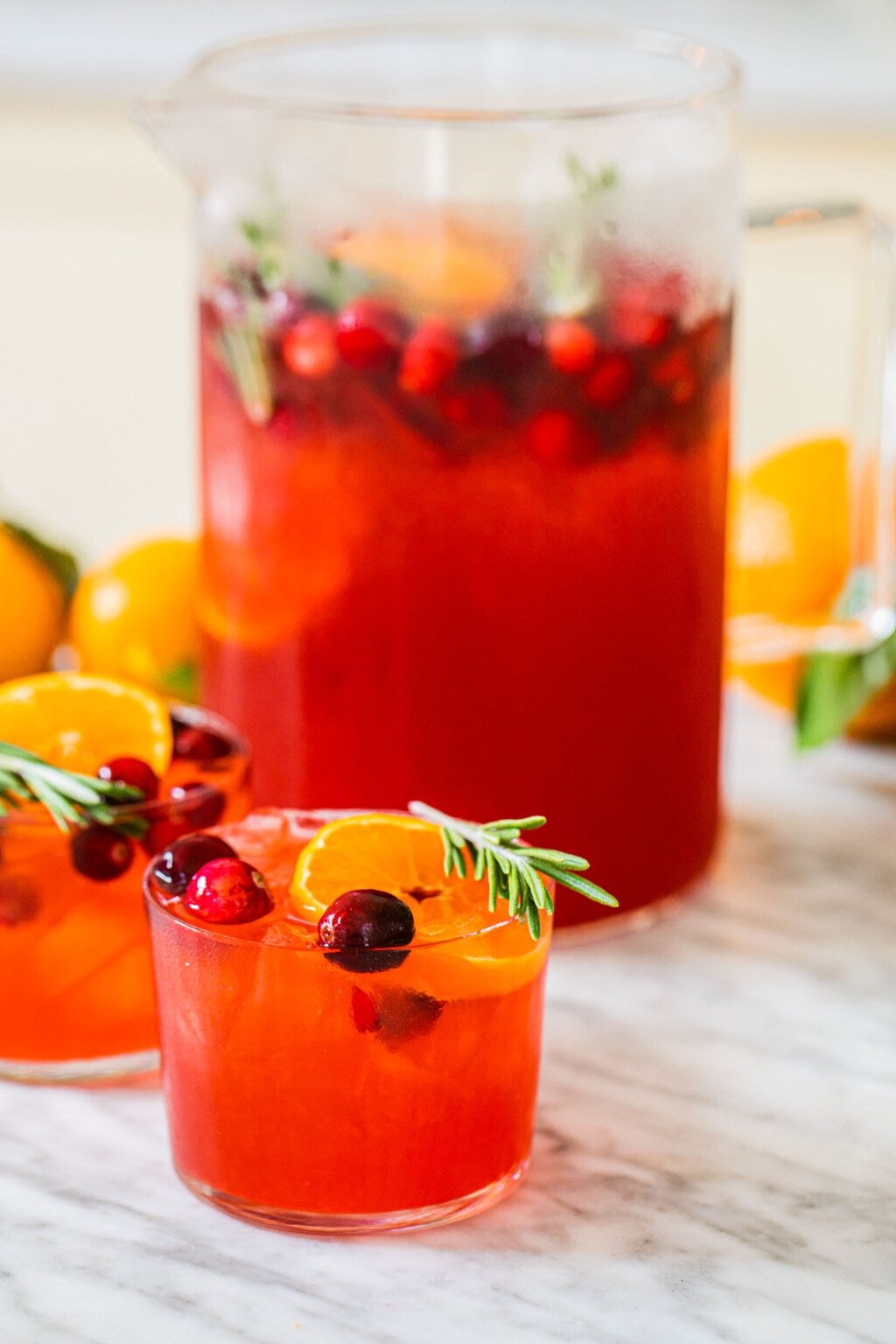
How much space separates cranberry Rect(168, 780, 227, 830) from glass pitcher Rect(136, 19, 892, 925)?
104mm

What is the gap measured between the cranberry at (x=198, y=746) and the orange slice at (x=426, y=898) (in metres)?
0.10

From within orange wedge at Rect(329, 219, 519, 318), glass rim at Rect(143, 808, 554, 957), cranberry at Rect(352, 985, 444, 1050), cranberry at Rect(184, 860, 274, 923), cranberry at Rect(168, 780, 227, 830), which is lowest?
cranberry at Rect(352, 985, 444, 1050)

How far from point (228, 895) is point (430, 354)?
9.4 inches

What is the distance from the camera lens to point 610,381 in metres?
0.67

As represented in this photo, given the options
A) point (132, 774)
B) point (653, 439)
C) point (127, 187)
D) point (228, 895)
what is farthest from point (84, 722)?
point (127, 187)

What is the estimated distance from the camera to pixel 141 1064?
24.7 inches

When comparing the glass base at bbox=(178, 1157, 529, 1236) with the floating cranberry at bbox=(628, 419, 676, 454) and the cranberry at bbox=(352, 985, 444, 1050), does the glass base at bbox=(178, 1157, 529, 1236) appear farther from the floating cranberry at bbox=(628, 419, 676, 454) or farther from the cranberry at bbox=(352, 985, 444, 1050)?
the floating cranberry at bbox=(628, 419, 676, 454)

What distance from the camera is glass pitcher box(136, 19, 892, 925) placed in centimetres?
66

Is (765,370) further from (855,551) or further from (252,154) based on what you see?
(252,154)

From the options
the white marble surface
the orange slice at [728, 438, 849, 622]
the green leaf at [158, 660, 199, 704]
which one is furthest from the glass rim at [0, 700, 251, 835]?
the orange slice at [728, 438, 849, 622]

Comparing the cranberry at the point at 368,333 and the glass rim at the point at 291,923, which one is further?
the cranberry at the point at 368,333

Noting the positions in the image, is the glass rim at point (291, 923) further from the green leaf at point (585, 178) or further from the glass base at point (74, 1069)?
the green leaf at point (585, 178)

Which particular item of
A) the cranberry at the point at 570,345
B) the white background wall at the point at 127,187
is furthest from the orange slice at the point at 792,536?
the white background wall at the point at 127,187

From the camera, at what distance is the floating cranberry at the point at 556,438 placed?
670 mm
